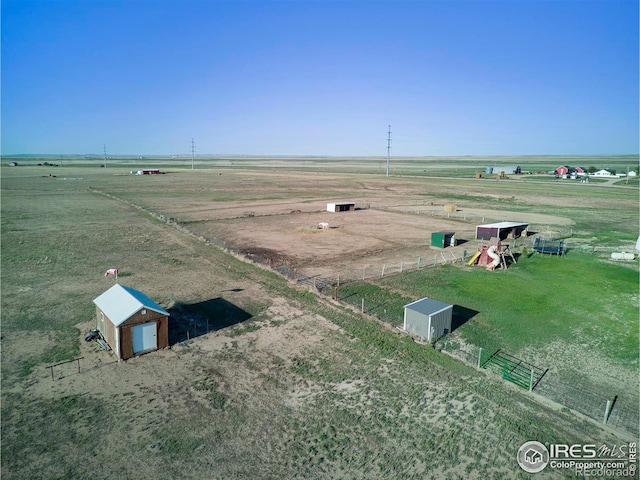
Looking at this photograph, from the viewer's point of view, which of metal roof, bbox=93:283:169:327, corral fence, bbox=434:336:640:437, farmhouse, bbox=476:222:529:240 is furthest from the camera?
farmhouse, bbox=476:222:529:240

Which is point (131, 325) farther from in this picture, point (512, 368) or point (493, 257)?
point (493, 257)

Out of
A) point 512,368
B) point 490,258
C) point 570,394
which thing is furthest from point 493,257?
point 570,394

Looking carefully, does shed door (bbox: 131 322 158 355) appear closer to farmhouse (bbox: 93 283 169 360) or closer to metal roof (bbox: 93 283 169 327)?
farmhouse (bbox: 93 283 169 360)

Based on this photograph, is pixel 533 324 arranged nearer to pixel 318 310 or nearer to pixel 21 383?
pixel 318 310

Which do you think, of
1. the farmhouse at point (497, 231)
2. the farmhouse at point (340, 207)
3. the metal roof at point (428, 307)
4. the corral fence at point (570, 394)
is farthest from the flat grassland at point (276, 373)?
the farmhouse at point (340, 207)

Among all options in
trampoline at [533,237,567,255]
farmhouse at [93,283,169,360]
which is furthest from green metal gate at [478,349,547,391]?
trampoline at [533,237,567,255]

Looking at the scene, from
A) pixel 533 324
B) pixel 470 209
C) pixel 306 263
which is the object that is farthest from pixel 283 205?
pixel 533 324
